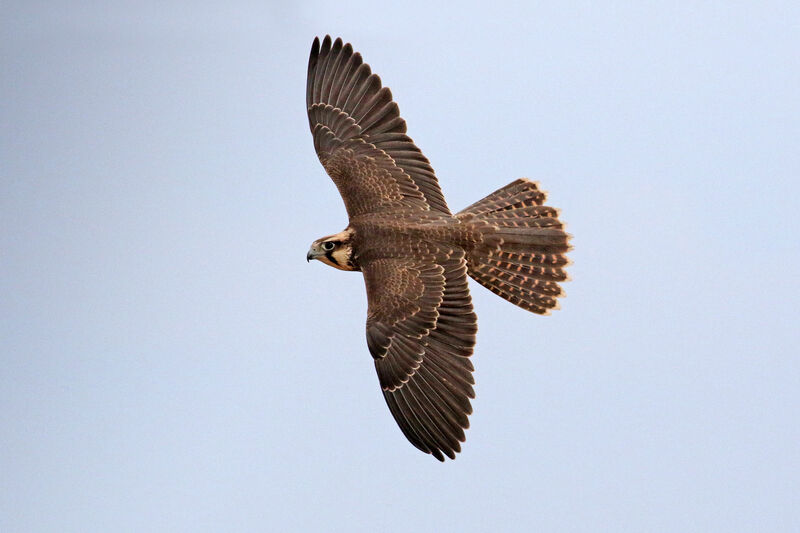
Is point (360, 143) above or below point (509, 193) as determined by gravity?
above

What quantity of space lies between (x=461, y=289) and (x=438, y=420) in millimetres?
1181

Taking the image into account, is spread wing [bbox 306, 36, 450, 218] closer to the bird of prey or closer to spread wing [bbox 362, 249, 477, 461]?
the bird of prey

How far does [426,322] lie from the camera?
32.2 ft

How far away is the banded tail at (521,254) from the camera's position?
33.7ft

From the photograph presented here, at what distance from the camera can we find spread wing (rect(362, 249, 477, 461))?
31.0 ft

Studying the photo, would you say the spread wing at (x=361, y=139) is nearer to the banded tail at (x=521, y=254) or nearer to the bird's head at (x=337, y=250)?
the bird's head at (x=337, y=250)

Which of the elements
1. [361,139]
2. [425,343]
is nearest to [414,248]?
[425,343]

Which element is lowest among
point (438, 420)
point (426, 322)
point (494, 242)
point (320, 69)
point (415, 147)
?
point (438, 420)

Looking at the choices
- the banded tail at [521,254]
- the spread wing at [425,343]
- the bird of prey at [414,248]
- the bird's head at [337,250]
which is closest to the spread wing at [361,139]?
the bird of prey at [414,248]

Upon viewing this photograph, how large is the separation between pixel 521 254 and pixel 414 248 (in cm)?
98

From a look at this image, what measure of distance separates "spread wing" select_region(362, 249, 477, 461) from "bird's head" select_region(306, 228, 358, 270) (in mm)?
370

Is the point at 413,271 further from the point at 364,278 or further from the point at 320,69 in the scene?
the point at 320,69

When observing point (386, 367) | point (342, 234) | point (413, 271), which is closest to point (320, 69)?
point (342, 234)

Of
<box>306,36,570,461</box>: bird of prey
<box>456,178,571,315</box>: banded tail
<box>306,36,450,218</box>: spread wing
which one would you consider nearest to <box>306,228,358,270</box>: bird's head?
<box>306,36,570,461</box>: bird of prey
